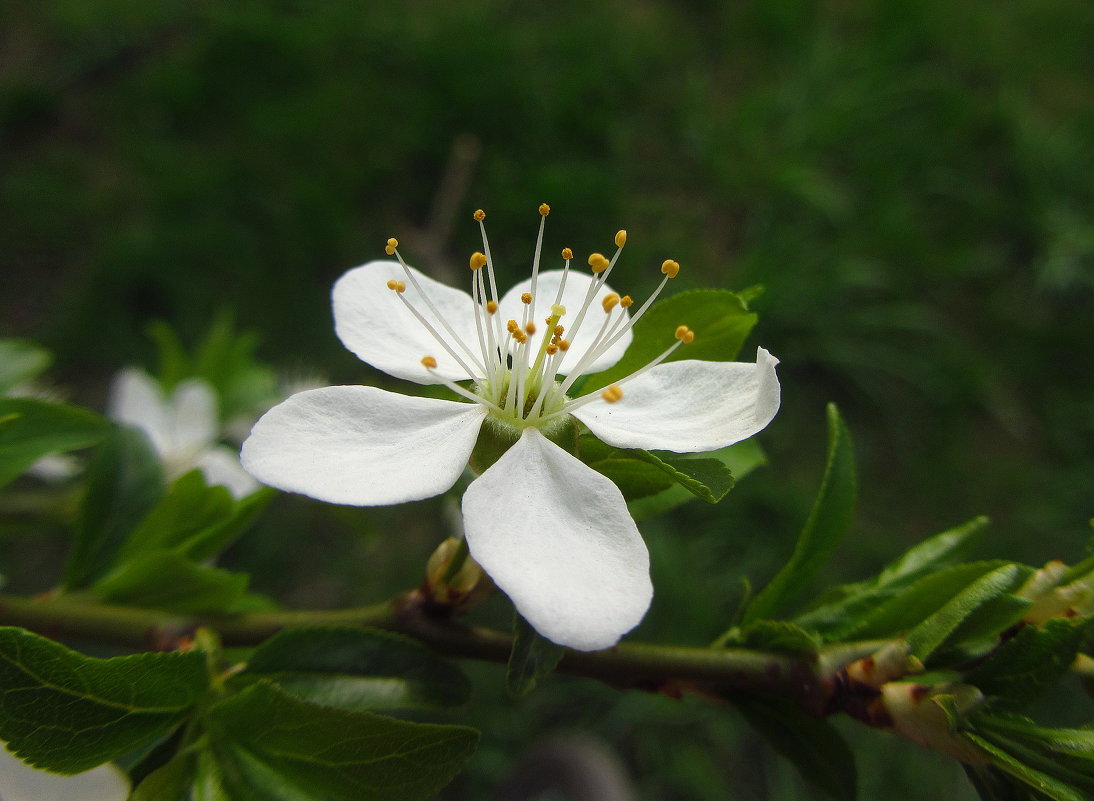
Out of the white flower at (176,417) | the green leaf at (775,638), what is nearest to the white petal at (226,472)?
the white flower at (176,417)

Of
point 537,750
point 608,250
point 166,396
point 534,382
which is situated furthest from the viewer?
point 608,250

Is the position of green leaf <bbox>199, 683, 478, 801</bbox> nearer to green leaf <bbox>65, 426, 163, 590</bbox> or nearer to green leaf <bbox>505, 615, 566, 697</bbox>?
green leaf <bbox>505, 615, 566, 697</bbox>

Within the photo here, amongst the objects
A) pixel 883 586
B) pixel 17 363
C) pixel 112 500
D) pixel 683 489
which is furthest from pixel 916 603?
pixel 17 363

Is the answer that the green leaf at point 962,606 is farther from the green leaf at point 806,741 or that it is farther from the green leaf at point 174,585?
the green leaf at point 174,585

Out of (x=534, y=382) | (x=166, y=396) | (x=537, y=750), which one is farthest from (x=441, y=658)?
(x=537, y=750)

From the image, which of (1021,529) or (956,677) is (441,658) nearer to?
(956,677)

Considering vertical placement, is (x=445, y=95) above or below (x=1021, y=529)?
above
